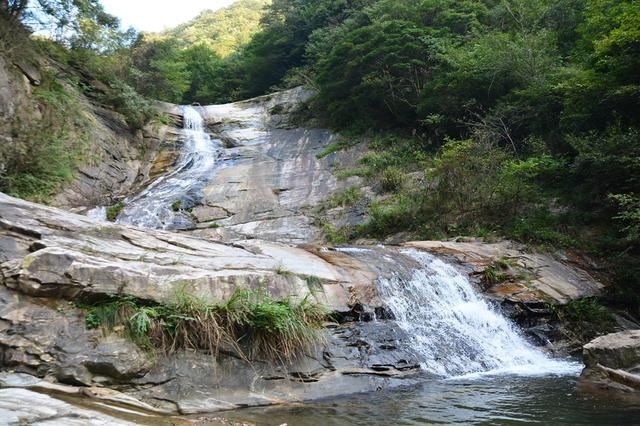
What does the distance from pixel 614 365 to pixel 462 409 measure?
243cm

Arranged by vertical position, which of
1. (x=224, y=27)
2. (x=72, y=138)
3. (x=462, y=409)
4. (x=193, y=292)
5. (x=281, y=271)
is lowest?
(x=462, y=409)

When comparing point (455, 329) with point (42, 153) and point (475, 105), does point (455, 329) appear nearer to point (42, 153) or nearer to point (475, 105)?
point (42, 153)

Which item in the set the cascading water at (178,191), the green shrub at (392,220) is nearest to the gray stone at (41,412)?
the cascading water at (178,191)

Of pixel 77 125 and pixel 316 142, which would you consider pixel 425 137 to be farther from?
pixel 77 125

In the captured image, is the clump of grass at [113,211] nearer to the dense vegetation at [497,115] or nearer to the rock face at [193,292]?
the dense vegetation at [497,115]

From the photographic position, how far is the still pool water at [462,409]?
4.87m

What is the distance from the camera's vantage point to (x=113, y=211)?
1484cm

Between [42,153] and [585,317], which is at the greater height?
[42,153]

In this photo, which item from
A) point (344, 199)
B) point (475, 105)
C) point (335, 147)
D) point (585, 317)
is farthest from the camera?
point (335, 147)

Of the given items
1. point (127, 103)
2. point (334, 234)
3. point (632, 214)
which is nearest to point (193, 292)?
point (632, 214)

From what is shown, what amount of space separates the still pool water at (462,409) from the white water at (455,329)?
979mm

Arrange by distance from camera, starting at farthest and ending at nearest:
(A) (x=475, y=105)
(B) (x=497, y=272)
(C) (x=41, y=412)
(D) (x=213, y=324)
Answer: (A) (x=475, y=105) → (B) (x=497, y=272) → (D) (x=213, y=324) → (C) (x=41, y=412)

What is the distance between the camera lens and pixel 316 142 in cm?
2236

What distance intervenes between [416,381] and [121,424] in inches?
159
